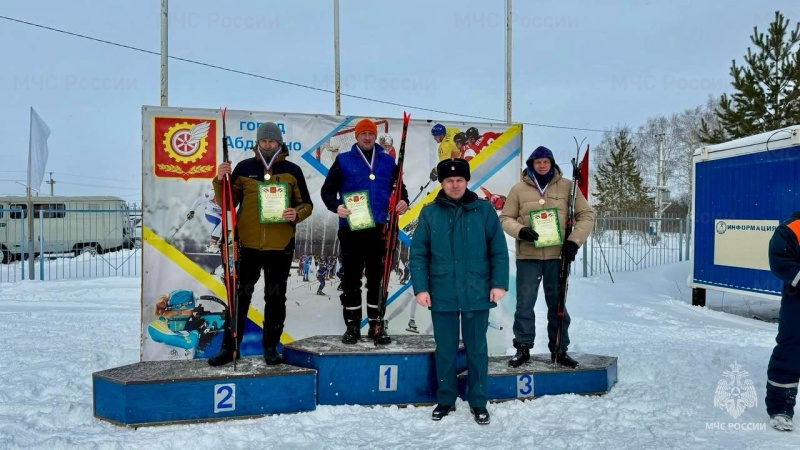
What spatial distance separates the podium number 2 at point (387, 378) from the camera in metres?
4.20

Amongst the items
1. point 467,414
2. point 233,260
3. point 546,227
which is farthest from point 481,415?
point 233,260

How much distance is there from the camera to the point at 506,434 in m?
3.62

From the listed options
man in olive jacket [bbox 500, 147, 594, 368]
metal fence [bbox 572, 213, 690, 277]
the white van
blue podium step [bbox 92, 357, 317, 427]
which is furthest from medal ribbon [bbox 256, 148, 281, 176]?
the white van

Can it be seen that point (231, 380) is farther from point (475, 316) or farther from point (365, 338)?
point (475, 316)

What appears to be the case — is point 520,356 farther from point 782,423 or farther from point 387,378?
point 782,423

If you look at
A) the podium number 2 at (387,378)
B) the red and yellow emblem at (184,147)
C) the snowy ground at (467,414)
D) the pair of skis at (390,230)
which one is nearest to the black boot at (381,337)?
the pair of skis at (390,230)

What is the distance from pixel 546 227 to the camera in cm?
450

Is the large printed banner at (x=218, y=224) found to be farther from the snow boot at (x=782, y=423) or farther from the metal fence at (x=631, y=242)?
the metal fence at (x=631, y=242)

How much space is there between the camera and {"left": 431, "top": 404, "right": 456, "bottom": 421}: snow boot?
3873 millimetres

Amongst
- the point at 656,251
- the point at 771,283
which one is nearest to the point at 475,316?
the point at 771,283

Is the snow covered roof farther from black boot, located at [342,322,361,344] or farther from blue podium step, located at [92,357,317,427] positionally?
blue podium step, located at [92,357,317,427]

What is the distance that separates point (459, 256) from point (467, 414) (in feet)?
3.55

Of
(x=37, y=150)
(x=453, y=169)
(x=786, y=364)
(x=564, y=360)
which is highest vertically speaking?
(x=37, y=150)

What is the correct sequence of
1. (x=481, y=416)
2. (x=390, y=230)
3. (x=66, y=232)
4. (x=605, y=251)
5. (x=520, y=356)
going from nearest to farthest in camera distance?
1. (x=481, y=416)
2. (x=520, y=356)
3. (x=390, y=230)
4. (x=605, y=251)
5. (x=66, y=232)
